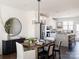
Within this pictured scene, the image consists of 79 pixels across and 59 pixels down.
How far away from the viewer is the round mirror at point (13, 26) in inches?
238

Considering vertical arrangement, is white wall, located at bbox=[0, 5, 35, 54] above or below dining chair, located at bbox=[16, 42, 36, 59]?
above

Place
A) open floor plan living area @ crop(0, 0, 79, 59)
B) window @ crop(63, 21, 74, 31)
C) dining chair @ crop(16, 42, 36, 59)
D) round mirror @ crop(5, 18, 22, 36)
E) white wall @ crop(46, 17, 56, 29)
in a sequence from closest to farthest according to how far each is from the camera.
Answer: dining chair @ crop(16, 42, 36, 59), open floor plan living area @ crop(0, 0, 79, 59), round mirror @ crop(5, 18, 22, 36), white wall @ crop(46, 17, 56, 29), window @ crop(63, 21, 74, 31)

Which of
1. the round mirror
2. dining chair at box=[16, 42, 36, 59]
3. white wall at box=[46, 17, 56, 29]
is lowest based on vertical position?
dining chair at box=[16, 42, 36, 59]

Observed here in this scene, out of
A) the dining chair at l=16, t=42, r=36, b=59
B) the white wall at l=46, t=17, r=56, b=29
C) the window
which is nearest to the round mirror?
the dining chair at l=16, t=42, r=36, b=59

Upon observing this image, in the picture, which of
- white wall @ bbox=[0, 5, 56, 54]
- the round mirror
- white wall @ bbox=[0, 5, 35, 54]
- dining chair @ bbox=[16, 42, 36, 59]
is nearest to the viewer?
dining chair @ bbox=[16, 42, 36, 59]

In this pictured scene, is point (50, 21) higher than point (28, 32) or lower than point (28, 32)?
higher

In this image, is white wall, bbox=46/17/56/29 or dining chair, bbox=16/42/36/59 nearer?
dining chair, bbox=16/42/36/59

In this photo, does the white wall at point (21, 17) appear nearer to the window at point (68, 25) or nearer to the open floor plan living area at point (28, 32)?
the open floor plan living area at point (28, 32)

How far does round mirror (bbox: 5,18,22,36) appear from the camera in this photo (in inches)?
238

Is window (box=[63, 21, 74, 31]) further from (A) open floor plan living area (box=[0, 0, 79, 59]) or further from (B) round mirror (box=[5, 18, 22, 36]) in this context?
(B) round mirror (box=[5, 18, 22, 36])

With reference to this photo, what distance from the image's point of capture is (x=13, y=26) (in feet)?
21.3

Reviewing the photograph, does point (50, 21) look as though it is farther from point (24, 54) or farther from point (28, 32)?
point (24, 54)

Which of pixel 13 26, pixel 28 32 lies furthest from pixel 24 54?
pixel 28 32

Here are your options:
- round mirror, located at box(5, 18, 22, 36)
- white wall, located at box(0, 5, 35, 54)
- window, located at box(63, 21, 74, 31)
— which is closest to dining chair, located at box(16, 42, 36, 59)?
white wall, located at box(0, 5, 35, 54)
